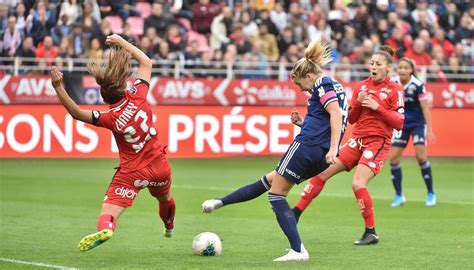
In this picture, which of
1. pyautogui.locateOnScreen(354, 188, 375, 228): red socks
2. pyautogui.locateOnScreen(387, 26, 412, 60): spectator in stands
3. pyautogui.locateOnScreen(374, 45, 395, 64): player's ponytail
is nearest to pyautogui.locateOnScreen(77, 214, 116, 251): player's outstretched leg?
pyautogui.locateOnScreen(354, 188, 375, 228): red socks

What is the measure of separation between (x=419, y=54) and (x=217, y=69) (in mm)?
5700

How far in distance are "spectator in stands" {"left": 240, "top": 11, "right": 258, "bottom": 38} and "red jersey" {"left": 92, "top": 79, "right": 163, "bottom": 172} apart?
18642mm

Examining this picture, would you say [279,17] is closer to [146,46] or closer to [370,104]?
[146,46]

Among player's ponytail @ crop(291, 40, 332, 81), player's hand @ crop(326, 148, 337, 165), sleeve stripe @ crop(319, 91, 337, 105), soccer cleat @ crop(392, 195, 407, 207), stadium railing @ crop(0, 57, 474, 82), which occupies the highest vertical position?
player's ponytail @ crop(291, 40, 332, 81)

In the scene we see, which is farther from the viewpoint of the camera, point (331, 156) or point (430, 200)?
point (430, 200)

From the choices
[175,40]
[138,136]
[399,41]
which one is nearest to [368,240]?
[138,136]

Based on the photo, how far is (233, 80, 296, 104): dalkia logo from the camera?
83.0 ft

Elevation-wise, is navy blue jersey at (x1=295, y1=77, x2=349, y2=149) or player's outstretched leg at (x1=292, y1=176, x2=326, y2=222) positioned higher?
navy blue jersey at (x1=295, y1=77, x2=349, y2=149)

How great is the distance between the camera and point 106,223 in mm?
9273

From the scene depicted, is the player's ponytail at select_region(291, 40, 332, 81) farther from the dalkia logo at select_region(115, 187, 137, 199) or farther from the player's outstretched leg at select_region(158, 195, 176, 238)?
the dalkia logo at select_region(115, 187, 137, 199)

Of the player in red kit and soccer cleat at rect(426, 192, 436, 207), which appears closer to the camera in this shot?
the player in red kit

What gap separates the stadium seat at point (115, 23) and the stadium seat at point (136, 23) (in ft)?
1.22

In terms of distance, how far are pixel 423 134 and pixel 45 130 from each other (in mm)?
8931

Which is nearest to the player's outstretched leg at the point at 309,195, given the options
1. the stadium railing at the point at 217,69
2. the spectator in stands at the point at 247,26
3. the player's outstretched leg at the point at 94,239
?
the player's outstretched leg at the point at 94,239
